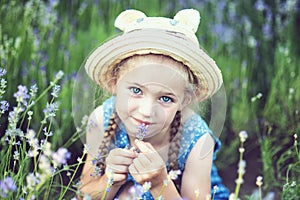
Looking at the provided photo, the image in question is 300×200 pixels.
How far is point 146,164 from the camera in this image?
6.97 feet

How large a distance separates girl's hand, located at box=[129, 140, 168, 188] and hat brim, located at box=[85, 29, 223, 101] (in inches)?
11.6

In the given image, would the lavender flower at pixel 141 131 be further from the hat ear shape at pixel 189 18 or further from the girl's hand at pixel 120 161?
the hat ear shape at pixel 189 18

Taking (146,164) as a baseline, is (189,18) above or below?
above

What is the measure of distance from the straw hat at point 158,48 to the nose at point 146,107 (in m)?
0.17

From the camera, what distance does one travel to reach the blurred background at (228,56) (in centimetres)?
331

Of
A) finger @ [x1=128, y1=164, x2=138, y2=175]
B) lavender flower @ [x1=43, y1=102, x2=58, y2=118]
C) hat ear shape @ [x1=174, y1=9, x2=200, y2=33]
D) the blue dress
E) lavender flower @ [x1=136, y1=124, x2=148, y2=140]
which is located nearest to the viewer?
lavender flower @ [x1=43, y1=102, x2=58, y2=118]

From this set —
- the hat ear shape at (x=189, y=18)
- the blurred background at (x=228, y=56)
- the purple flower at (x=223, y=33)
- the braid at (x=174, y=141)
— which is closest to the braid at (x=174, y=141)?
the braid at (x=174, y=141)

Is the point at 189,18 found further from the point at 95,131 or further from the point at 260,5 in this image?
the point at 260,5

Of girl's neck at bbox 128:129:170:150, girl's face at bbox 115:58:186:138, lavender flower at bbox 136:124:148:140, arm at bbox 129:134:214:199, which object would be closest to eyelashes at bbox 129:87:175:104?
girl's face at bbox 115:58:186:138

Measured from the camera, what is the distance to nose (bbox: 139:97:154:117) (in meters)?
2.07

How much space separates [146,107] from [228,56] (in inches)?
→ 84.9

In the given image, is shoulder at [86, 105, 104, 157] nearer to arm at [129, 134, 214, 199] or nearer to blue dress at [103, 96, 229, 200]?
blue dress at [103, 96, 229, 200]

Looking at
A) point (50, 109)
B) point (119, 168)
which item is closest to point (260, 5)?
point (119, 168)

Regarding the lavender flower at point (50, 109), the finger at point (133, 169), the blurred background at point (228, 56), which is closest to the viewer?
the lavender flower at point (50, 109)
